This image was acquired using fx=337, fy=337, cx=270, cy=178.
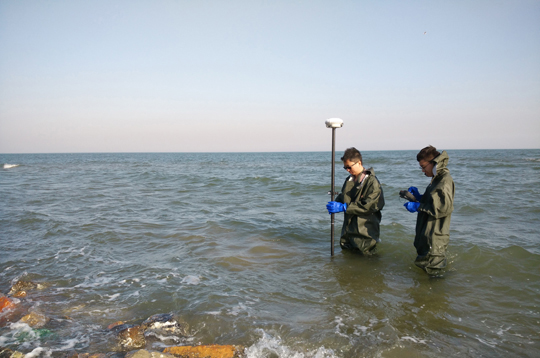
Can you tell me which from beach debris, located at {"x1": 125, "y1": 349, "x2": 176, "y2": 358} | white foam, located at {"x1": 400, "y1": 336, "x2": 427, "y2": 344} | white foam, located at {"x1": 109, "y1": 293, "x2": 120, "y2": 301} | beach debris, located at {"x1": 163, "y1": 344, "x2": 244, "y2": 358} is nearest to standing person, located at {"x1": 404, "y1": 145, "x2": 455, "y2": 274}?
white foam, located at {"x1": 400, "y1": 336, "x2": 427, "y2": 344}

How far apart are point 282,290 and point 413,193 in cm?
251

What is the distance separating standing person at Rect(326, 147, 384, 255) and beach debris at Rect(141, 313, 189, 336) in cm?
267

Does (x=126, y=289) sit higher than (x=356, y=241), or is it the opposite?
(x=356, y=241)

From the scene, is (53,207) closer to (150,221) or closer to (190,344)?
(150,221)

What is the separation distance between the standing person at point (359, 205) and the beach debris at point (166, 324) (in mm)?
2669

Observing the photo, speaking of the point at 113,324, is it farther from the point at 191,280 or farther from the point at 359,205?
the point at 359,205

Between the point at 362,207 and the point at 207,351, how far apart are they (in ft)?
10.1

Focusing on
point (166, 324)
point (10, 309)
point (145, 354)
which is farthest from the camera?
point (10, 309)

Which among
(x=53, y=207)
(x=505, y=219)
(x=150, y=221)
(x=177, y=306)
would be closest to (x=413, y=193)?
(x=177, y=306)

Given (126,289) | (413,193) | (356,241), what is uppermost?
(413,193)

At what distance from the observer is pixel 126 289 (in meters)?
5.18

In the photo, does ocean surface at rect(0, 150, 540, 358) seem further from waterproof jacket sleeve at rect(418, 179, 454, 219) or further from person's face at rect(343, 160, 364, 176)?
person's face at rect(343, 160, 364, 176)

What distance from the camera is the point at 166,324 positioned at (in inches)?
156

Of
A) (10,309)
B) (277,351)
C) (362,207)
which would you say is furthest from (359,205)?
(10,309)
